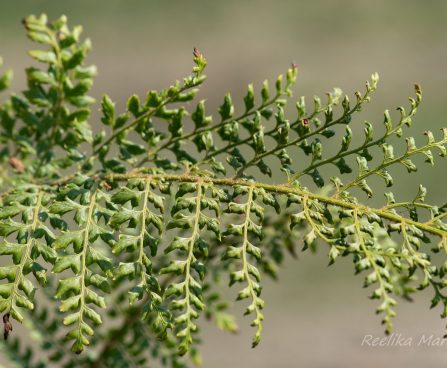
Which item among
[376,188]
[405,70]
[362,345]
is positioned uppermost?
[405,70]

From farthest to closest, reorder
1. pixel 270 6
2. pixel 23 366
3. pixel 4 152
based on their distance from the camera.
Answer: pixel 270 6
pixel 23 366
pixel 4 152

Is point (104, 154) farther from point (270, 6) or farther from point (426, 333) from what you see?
point (270, 6)

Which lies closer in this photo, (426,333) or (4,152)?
(4,152)

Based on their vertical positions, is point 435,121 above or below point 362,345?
above

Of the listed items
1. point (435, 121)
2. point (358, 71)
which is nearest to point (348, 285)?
point (435, 121)

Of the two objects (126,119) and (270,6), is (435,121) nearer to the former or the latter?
(270,6)

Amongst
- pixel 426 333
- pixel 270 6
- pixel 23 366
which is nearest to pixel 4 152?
pixel 23 366

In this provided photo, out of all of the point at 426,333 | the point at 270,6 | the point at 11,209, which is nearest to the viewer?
the point at 11,209
